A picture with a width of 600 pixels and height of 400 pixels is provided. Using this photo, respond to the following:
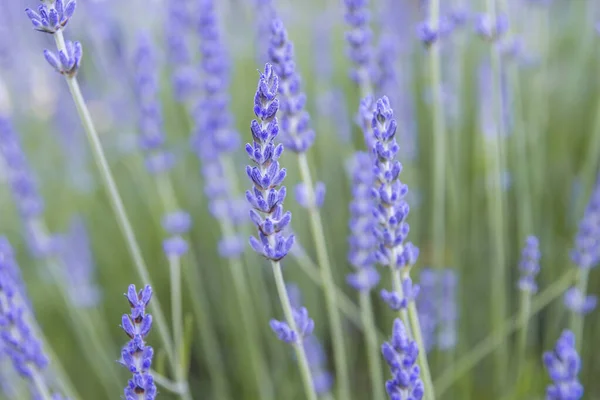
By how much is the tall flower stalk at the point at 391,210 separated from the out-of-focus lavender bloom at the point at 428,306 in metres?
0.83

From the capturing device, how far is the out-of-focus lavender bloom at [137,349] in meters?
0.97

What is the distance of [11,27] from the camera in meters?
3.59

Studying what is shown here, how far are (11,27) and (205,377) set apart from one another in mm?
2325

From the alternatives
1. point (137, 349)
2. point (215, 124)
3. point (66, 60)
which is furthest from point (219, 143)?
point (137, 349)

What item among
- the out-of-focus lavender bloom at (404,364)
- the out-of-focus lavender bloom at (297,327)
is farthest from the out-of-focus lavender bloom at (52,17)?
the out-of-focus lavender bloom at (404,364)

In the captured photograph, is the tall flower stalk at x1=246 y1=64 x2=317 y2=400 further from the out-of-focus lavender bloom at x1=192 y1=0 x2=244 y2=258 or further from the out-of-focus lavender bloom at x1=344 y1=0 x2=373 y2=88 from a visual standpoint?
the out-of-focus lavender bloom at x1=192 y1=0 x2=244 y2=258

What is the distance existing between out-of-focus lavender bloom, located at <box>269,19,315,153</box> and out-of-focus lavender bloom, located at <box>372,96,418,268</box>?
0.31 metres

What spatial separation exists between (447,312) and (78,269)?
1368 millimetres

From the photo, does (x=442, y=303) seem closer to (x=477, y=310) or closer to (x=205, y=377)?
(x=477, y=310)

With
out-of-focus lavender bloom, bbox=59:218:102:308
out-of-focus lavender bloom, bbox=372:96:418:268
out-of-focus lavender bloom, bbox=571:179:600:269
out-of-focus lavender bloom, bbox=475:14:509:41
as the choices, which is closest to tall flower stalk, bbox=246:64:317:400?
out-of-focus lavender bloom, bbox=372:96:418:268

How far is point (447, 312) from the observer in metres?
2.01

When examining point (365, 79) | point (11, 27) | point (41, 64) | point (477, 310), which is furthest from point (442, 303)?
point (41, 64)

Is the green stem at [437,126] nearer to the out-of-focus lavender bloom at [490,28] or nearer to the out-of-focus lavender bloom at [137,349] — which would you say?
the out-of-focus lavender bloom at [490,28]

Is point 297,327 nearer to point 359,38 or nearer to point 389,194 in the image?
point 389,194
